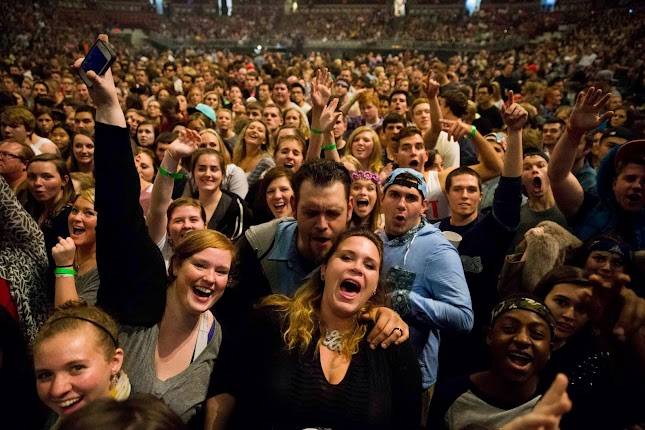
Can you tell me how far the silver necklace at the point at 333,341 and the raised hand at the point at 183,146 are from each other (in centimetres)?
130

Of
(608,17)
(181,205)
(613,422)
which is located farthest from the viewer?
(608,17)

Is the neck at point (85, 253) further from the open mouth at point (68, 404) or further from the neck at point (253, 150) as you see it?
the neck at point (253, 150)

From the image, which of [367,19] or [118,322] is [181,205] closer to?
[118,322]

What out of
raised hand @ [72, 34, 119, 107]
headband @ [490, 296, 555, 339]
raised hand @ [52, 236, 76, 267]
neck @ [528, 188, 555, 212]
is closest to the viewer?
raised hand @ [72, 34, 119, 107]

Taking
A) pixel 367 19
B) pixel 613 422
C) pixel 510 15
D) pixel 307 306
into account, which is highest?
pixel 367 19

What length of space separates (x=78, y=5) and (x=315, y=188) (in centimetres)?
4002

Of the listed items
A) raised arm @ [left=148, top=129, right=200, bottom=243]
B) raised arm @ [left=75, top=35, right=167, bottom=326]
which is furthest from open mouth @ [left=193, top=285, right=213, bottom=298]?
raised arm @ [left=148, top=129, right=200, bottom=243]

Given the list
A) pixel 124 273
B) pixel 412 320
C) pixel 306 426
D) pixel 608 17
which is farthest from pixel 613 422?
pixel 608 17

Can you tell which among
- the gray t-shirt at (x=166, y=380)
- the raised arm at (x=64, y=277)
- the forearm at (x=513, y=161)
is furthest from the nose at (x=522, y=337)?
the raised arm at (x=64, y=277)

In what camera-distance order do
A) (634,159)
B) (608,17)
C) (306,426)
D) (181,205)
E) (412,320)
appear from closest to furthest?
(306,426) → (412,320) → (634,159) → (181,205) → (608,17)

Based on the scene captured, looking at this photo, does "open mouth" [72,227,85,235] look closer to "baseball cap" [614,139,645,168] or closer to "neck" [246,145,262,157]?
"neck" [246,145,262,157]

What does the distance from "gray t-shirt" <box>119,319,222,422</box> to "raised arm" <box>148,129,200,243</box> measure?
785 millimetres

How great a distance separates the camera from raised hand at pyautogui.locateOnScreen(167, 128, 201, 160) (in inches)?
105

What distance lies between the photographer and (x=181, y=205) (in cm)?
301
